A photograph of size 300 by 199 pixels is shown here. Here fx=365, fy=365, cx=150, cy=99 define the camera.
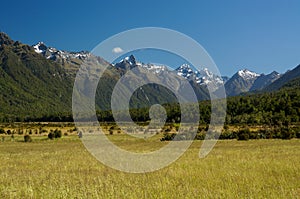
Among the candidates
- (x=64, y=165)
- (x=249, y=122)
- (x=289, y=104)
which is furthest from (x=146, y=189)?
(x=289, y=104)

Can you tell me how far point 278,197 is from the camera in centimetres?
1013

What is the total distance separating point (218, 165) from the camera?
745 inches

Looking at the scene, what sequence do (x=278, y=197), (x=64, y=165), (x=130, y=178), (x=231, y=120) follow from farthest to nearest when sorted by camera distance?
(x=231, y=120)
(x=64, y=165)
(x=130, y=178)
(x=278, y=197)

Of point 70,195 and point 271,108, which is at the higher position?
point 271,108

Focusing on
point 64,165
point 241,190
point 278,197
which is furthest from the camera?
point 64,165

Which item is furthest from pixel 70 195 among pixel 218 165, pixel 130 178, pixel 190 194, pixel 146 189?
pixel 218 165

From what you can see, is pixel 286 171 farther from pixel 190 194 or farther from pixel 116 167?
pixel 116 167

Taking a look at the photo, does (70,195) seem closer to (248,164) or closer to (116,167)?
(116,167)

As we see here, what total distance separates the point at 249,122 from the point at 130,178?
94.8 meters

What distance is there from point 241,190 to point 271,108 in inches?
4389

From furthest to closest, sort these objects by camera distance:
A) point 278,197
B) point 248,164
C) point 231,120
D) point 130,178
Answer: point 231,120 < point 248,164 < point 130,178 < point 278,197

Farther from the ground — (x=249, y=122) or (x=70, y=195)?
(x=249, y=122)

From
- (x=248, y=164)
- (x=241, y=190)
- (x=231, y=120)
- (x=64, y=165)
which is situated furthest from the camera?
(x=231, y=120)

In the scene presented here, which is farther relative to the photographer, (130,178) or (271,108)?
(271,108)
